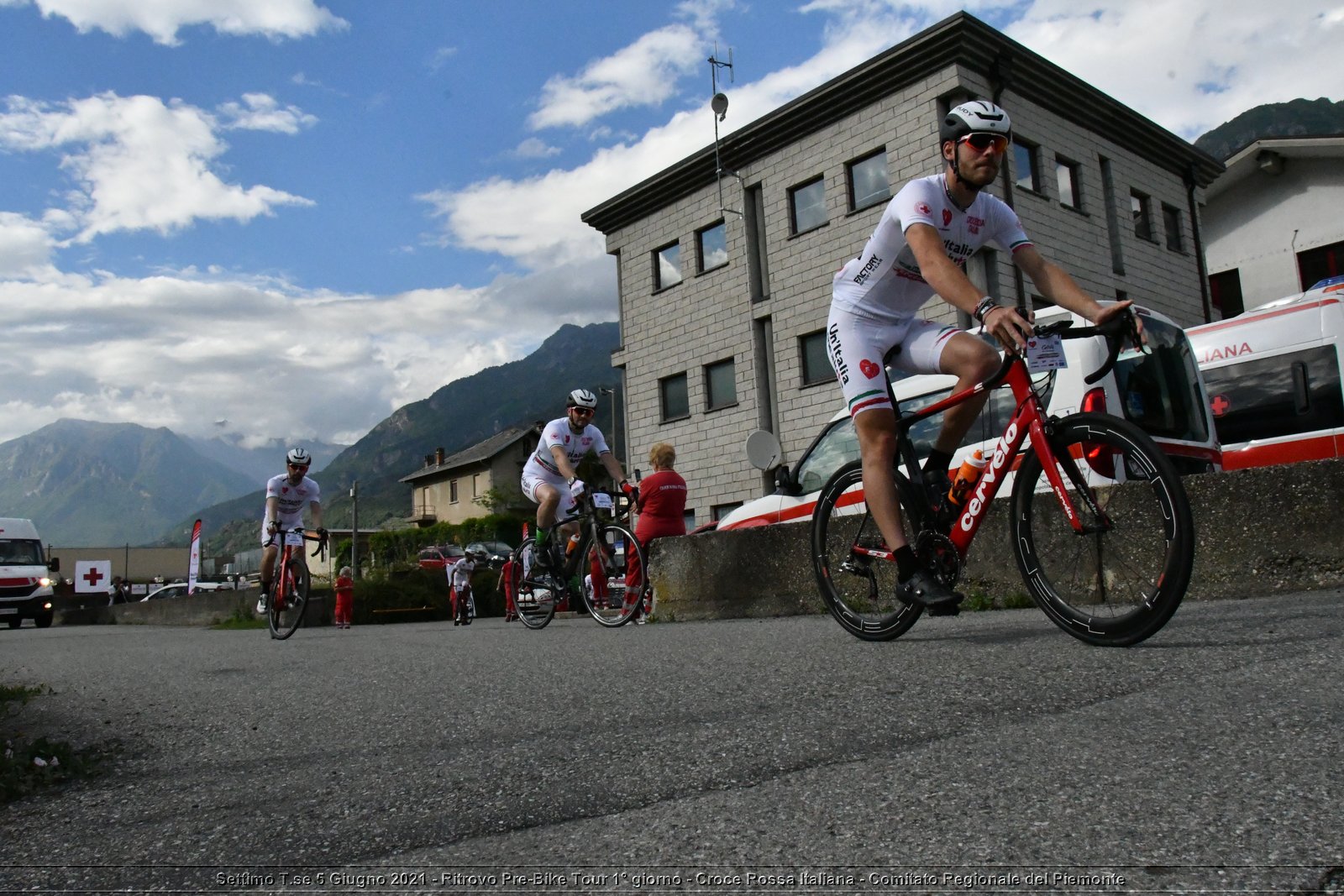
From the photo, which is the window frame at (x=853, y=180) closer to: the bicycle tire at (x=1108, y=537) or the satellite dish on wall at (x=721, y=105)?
the satellite dish on wall at (x=721, y=105)

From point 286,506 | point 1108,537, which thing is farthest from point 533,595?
point 1108,537

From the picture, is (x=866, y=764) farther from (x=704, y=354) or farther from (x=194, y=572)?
(x=194, y=572)

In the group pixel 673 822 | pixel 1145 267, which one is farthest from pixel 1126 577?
pixel 1145 267

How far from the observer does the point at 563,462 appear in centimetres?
936

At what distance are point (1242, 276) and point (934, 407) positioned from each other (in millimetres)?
32368

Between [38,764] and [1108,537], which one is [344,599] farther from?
[1108,537]

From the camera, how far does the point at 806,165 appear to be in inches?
1081

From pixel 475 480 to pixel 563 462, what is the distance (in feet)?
236

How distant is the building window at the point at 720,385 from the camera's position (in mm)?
29297

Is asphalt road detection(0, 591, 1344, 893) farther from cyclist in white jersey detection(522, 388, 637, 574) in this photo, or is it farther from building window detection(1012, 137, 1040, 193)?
building window detection(1012, 137, 1040, 193)

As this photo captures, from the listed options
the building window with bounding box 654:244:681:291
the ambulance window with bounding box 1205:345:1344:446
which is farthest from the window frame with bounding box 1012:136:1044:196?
the ambulance window with bounding box 1205:345:1344:446

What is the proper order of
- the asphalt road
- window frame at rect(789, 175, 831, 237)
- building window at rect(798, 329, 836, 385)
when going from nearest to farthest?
the asphalt road < building window at rect(798, 329, 836, 385) < window frame at rect(789, 175, 831, 237)

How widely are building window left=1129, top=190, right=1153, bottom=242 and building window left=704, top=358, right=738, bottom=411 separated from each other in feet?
37.3

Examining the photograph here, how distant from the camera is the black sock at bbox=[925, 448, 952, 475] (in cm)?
447
